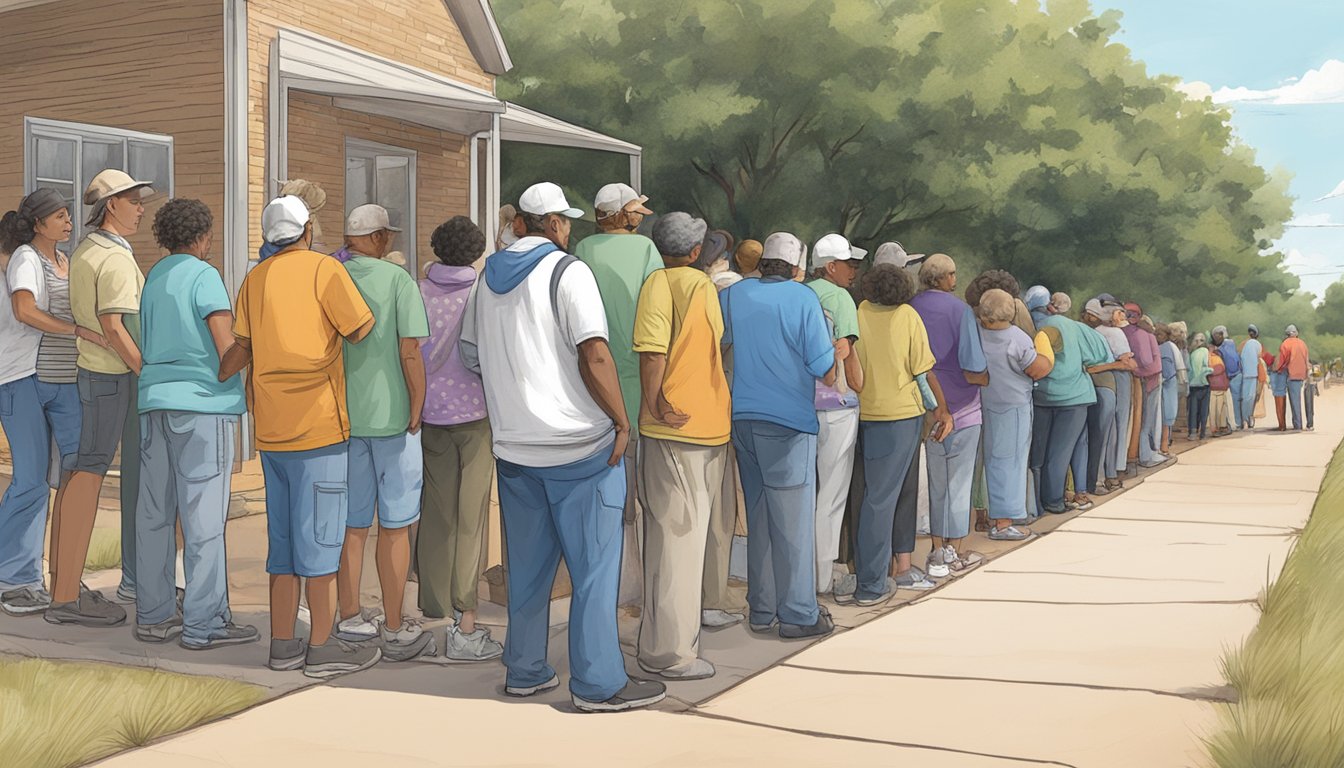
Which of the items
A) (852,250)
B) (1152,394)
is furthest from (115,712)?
(1152,394)

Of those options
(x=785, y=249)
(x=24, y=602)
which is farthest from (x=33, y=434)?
(x=785, y=249)

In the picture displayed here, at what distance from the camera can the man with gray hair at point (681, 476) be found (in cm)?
601

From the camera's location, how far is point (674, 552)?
6.02 m

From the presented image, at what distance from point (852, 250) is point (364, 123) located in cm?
861

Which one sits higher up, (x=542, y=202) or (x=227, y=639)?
(x=542, y=202)

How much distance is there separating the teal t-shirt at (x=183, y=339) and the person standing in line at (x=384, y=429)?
635mm

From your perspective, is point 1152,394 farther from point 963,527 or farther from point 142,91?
point 142,91

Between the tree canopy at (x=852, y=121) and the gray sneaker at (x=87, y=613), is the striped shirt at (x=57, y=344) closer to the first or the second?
the gray sneaker at (x=87, y=613)

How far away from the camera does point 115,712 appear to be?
5223mm

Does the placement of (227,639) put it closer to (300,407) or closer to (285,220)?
(300,407)

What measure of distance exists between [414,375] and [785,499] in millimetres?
1879

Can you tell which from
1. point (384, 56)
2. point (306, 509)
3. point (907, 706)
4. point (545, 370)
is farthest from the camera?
point (384, 56)

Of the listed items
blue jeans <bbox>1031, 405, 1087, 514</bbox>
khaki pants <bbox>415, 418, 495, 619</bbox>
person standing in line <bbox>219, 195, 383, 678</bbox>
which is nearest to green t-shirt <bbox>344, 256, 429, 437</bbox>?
person standing in line <bbox>219, 195, 383, 678</bbox>

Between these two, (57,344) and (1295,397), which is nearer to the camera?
(57,344)
